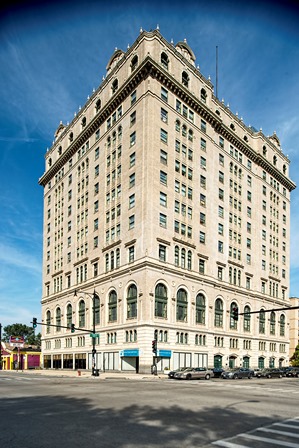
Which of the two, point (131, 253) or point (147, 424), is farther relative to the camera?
point (131, 253)

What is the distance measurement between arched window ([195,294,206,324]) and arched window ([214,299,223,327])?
3.41 metres

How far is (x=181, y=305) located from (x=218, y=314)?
10.5 meters

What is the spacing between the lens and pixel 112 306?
195 ft

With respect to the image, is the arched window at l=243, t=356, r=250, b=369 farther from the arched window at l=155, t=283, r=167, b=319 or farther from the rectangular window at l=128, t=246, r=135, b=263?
the rectangular window at l=128, t=246, r=135, b=263

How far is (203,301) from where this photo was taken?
6169cm

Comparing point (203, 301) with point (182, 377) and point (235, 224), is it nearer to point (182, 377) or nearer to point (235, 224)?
point (235, 224)

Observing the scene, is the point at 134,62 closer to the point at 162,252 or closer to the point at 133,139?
the point at 133,139

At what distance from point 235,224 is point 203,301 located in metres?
17.0

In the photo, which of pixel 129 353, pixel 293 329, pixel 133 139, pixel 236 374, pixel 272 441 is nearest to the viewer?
pixel 272 441

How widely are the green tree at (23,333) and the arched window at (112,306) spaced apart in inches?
4782

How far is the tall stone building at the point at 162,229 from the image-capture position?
181 ft

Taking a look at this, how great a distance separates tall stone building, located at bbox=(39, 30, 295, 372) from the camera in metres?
55.1

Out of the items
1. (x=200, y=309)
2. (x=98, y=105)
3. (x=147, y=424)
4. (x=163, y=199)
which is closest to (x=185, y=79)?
(x=98, y=105)

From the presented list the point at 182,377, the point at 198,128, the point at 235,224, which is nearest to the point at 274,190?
the point at 235,224
